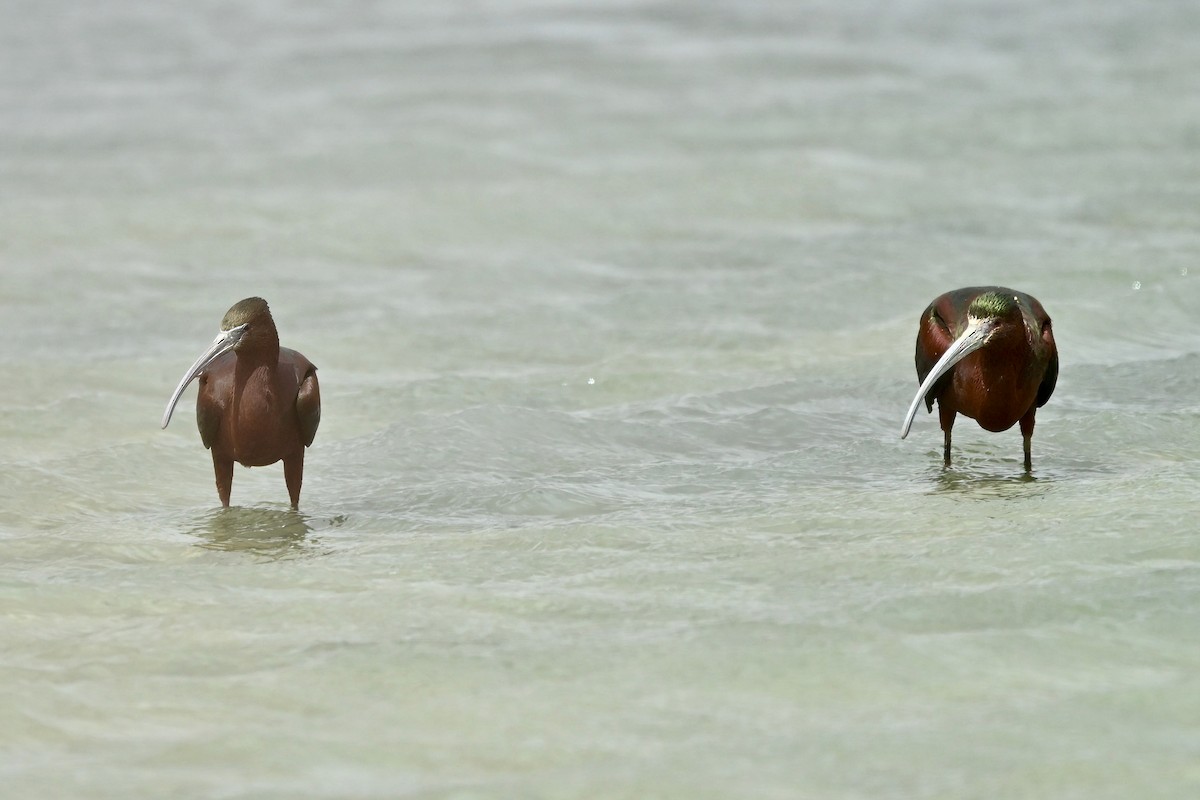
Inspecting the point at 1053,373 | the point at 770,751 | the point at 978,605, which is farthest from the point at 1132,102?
the point at 770,751

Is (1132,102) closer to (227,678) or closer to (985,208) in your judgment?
(985,208)

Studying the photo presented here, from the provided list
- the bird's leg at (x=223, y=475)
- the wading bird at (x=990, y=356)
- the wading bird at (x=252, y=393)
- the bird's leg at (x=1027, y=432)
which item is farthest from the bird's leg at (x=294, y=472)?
the bird's leg at (x=1027, y=432)

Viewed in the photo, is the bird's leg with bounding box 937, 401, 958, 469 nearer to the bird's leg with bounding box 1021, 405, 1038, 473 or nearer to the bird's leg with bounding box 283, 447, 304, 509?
the bird's leg with bounding box 1021, 405, 1038, 473

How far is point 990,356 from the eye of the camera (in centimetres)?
662

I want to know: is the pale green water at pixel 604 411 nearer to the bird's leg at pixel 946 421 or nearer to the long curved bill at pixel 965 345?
the bird's leg at pixel 946 421

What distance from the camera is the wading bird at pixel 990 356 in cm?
658

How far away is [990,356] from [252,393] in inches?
109

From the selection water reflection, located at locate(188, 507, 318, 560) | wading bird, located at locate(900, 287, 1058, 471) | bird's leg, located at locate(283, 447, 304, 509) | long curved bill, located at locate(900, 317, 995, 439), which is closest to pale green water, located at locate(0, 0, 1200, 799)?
water reflection, located at locate(188, 507, 318, 560)

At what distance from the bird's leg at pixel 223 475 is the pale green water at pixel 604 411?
0.55 ft

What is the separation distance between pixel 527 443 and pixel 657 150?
6.52 m

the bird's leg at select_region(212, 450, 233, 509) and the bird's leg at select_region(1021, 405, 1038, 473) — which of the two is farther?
the bird's leg at select_region(1021, 405, 1038, 473)

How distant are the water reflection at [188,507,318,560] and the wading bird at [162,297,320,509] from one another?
10.9 inches

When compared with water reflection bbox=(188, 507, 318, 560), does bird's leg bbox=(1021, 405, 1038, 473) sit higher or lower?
higher

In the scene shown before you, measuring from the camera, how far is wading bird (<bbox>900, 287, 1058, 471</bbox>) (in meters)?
6.58
